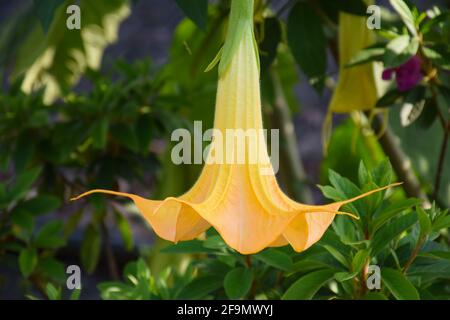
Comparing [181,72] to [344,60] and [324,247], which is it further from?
[324,247]

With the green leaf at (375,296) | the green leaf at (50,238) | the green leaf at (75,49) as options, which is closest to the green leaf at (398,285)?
the green leaf at (375,296)

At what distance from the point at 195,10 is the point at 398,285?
0.33m

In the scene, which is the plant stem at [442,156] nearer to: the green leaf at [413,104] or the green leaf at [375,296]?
the green leaf at [413,104]

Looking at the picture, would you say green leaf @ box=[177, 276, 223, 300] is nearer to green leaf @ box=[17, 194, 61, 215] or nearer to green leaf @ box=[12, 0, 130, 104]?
green leaf @ box=[17, 194, 61, 215]

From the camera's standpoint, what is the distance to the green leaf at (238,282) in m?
0.84

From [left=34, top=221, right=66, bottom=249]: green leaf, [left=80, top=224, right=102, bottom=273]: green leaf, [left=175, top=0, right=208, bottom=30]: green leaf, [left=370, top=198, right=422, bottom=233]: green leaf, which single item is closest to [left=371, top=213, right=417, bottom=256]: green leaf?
[left=370, top=198, right=422, bottom=233]: green leaf

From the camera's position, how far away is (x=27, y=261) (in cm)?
116

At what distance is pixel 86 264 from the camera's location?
1503mm

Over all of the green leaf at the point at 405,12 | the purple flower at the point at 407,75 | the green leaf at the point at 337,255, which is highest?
the green leaf at the point at 405,12

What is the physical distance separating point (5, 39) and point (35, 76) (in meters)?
0.10

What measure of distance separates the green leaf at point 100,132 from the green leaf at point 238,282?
0.44m

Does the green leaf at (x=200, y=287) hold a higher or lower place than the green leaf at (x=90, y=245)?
lower

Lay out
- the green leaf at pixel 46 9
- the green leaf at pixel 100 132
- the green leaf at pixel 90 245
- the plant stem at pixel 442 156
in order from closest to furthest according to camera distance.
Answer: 1. the green leaf at pixel 46 9
2. the plant stem at pixel 442 156
3. the green leaf at pixel 100 132
4. the green leaf at pixel 90 245

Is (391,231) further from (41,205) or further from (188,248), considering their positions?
(41,205)
